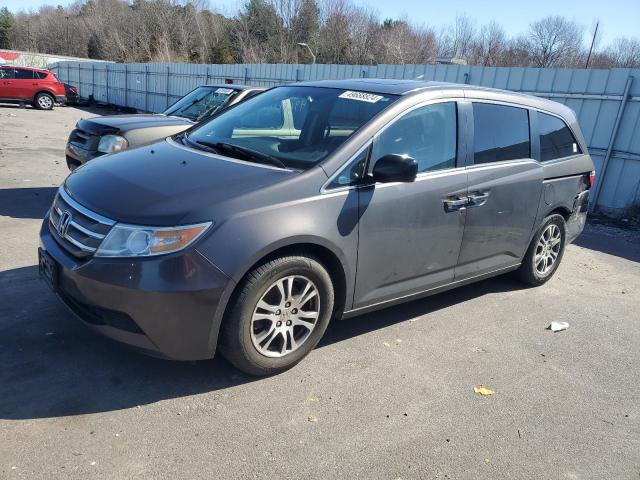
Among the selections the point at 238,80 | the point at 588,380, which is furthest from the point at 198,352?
the point at 238,80

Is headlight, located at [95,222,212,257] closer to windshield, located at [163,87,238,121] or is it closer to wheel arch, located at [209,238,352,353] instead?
wheel arch, located at [209,238,352,353]

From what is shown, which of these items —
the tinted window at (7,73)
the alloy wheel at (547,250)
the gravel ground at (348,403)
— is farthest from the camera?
the tinted window at (7,73)

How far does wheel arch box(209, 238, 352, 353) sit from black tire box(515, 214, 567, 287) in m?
2.41

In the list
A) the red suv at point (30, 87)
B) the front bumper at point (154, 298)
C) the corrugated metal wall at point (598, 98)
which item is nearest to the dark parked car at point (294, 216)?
the front bumper at point (154, 298)

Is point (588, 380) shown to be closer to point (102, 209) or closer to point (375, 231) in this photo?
point (375, 231)

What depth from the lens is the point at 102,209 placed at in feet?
10.1

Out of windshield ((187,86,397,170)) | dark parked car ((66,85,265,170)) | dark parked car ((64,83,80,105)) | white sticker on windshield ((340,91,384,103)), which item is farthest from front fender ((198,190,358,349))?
Result: dark parked car ((64,83,80,105))

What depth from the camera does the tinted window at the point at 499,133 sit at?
4301mm

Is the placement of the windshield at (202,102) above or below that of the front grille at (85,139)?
above

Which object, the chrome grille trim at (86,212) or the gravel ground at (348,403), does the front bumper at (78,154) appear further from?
the chrome grille trim at (86,212)

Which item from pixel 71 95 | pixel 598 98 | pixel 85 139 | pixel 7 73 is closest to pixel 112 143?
pixel 85 139

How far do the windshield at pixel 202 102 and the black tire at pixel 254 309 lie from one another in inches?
198

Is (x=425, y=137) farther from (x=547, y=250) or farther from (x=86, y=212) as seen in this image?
(x=86, y=212)

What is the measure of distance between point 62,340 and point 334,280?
187 cm
